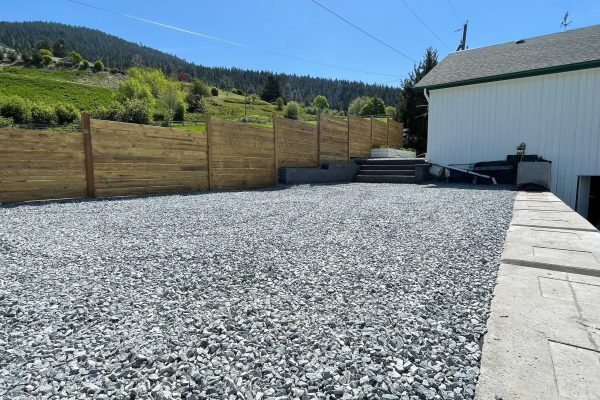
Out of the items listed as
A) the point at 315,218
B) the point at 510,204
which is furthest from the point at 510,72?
the point at 315,218

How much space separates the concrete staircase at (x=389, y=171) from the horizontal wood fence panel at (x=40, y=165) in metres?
7.85

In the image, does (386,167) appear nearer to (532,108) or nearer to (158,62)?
(532,108)

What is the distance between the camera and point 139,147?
21.2 ft

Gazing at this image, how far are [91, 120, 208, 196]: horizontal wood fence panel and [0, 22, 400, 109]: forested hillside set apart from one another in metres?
71.0

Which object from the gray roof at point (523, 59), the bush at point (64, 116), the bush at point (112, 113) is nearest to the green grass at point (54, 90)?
the bush at point (64, 116)

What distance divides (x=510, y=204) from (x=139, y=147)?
22.2ft

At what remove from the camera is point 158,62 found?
96938mm

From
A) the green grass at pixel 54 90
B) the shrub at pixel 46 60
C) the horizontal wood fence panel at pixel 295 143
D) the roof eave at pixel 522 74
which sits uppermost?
the shrub at pixel 46 60

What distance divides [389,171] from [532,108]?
4.05 meters

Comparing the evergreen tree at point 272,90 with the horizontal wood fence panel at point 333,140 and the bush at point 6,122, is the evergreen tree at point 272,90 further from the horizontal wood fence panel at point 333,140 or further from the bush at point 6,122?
the horizontal wood fence panel at point 333,140

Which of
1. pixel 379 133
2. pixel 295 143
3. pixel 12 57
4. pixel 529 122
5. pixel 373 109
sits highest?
pixel 12 57

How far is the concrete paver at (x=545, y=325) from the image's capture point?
1097 millimetres

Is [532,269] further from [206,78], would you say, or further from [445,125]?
[206,78]

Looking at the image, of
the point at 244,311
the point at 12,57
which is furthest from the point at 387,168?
the point at 12,57
